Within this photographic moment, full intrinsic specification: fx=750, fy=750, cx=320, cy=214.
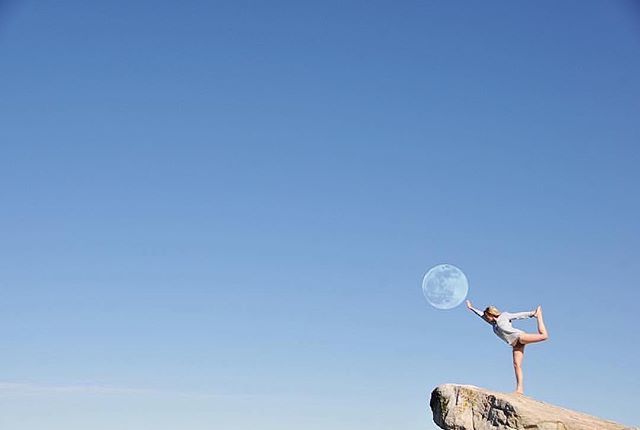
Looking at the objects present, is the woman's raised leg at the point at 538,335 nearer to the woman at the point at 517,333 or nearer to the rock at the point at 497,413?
the woman at the point at 517,333

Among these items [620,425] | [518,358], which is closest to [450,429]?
[518,358]

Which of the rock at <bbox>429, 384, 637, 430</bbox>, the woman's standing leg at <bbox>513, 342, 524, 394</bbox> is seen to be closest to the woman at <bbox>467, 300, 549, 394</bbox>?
the woman's standing leg at <bbox>513, 342, 524, 394</bbox>

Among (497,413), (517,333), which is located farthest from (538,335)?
(497,413)

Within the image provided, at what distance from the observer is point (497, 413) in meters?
19.8

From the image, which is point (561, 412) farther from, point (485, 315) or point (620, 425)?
point (485, 315)

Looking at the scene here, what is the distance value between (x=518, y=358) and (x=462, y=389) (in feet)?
6.24

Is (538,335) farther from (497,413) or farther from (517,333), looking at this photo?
(497,413)

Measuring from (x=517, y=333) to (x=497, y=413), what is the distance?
8.25ft

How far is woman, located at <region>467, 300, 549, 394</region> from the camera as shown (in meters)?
21.0

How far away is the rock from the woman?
3.00 feet

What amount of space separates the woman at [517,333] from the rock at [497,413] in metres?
0.91

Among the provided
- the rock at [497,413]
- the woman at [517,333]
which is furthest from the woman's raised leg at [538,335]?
the rock at [497,413]

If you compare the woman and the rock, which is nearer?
the rock

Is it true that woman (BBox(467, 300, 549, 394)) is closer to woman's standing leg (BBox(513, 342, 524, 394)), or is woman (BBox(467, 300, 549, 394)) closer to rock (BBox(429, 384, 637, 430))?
woman's standing leg (BBox(513, 342, 524, 394))
